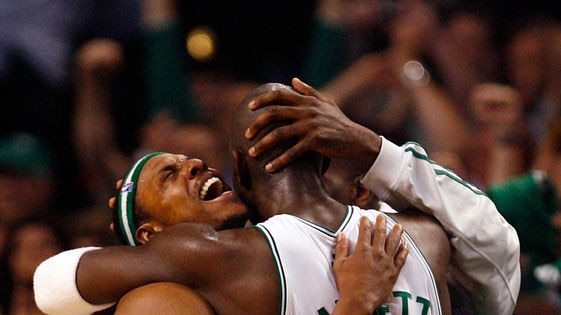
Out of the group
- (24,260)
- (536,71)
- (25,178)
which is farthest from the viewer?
(536,71)

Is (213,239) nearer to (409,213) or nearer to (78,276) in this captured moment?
(78,276)

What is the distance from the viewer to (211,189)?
2793mm

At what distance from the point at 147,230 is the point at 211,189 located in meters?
0.21

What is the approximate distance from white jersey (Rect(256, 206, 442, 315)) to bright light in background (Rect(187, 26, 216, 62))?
2526 mm

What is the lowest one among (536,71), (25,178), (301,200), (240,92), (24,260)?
(24,260)

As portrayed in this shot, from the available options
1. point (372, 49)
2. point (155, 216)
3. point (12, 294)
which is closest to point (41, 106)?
point (12, 294)

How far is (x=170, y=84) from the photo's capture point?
190 inches

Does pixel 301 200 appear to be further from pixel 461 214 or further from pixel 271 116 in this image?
pixel 461 214

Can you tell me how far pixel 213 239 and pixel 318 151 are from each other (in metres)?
0.39

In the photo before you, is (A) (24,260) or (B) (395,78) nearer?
(A) (24,260)

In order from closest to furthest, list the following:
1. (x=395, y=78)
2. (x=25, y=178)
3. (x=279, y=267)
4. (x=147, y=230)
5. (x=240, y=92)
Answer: (x=279, y=267) < (x=147, y=230) < (x=25, y=178) < (x=240, y=92) < (x=395, y=78)

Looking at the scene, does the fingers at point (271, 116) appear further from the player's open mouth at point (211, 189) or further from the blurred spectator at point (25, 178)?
the blurred spectator at point (25, 178)

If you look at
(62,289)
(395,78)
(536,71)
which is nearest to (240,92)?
(395,78)

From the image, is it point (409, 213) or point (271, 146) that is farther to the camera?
point (409, 213)
